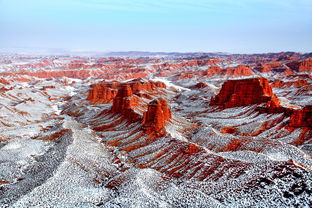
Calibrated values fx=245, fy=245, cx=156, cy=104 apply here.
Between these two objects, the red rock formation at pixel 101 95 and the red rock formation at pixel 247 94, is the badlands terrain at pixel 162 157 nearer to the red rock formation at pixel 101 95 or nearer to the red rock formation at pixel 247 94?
the red rock formation at pixel 247 94

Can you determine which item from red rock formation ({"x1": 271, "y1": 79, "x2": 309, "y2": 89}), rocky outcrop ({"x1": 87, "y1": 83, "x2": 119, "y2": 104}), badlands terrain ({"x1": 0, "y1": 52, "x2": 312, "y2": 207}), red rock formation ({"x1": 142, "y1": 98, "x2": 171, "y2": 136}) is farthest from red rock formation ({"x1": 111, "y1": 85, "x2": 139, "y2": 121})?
red rock formation ({"x1": 271, "y1": 79, "x2": 309, "y2": 89})

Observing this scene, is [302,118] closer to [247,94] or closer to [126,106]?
[247,94]

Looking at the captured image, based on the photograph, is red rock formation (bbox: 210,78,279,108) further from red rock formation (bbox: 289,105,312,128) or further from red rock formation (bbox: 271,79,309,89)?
red rock formation (bbox: 271,79,309,89)

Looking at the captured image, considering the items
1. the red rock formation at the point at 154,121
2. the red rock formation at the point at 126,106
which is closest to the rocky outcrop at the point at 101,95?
the red rock formation at the point at 126,106

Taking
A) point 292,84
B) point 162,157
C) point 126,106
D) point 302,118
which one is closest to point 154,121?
point 162,157

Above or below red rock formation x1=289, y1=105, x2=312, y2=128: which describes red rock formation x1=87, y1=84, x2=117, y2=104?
below

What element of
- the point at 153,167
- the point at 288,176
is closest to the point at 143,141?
the point at 153,167

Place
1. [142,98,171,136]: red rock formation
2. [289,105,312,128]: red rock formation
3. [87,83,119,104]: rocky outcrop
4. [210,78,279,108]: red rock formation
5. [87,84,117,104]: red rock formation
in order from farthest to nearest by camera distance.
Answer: [87,84,117,104]: red rock formation → [87,83,119,104]: rocky outcrop → [210,78,279,108]: red rock formation → [289,105,312,128]: red rock formation → [142,98,171,136]: red rock formation
